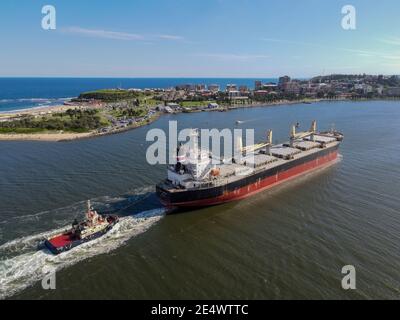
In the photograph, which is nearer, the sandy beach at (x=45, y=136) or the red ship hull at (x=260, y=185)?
the red ship hull at (x=260, y=185)

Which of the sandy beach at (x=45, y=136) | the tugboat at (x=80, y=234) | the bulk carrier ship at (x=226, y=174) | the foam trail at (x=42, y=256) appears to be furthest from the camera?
the sandy beach at (x=45, y=136)

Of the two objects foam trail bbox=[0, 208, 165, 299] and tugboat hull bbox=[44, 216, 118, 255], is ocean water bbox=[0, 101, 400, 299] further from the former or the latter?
tugboat hull bbox=[44, 216, 118, 255]

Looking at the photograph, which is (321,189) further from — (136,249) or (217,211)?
(136,249)

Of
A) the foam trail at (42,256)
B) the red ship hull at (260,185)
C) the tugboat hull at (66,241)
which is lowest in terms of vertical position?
the foam trail at (42,256)

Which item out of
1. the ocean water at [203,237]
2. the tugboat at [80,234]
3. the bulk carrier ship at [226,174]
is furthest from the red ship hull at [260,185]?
the tugboat at [80,234]

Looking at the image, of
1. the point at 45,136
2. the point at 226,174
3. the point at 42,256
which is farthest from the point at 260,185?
the point at 45,136

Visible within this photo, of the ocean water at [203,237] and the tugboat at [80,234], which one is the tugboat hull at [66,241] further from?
the ocean water at [203,237]

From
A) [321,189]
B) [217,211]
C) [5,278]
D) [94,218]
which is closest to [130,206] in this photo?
[94,218]
